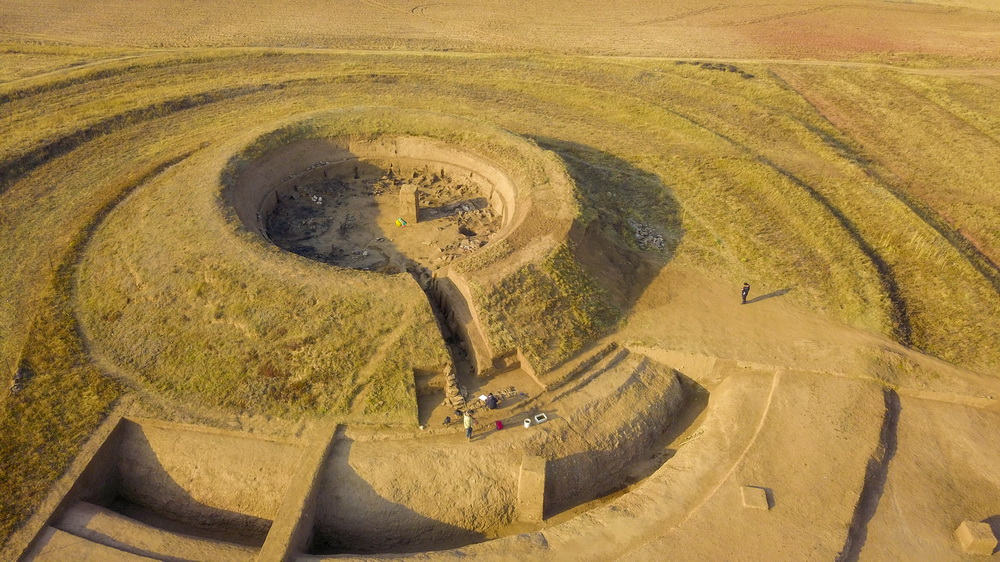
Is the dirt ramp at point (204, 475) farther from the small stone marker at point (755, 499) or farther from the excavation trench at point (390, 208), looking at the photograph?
the small stone marker at point (755, 499)

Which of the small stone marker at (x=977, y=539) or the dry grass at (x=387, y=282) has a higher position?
the dry grass at (x=387, y=282)

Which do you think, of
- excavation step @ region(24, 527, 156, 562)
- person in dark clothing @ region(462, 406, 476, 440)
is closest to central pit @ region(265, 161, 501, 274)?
person in dark clothing @ region(462, 406, 476, 440)

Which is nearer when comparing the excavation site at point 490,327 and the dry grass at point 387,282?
the excavation site at point 490,327

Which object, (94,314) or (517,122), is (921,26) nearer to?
(517,122)

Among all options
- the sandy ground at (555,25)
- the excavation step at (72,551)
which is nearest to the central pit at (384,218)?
the excavation step at (72,551)

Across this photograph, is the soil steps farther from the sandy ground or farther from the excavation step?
the sandy ground
